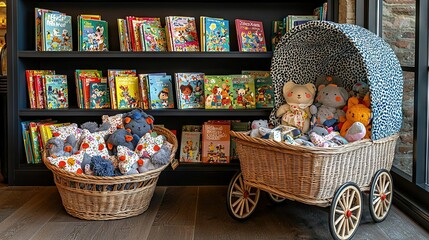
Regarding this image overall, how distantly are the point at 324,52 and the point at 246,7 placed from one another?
884 mm

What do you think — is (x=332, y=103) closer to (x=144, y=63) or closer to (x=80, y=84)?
(x=144, y=63)

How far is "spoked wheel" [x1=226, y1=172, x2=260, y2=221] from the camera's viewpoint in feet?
8.51

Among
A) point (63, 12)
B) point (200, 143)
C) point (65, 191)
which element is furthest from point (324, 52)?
point (63, 12)

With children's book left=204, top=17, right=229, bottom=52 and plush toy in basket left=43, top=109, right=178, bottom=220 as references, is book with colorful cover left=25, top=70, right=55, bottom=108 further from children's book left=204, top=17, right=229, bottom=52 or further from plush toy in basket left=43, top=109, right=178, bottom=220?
children's book left=204, top=17, right=229, bottom=52

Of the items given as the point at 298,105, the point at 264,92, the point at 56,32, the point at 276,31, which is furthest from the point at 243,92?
the point at 56,32

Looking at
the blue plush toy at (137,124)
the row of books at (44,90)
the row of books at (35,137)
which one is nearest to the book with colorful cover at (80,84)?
the row of books at (44,90)

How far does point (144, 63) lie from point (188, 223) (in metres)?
1.44

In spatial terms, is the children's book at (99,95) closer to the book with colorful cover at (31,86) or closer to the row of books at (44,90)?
the row of books at (44,90)

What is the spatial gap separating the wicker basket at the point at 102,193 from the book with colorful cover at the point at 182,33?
1002mm

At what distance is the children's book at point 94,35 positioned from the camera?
133 inches

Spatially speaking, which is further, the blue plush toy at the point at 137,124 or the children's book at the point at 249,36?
the children's book at the point at 249,36

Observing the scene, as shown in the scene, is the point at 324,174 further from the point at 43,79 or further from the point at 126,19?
the point at 43,79

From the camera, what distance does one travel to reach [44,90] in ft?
11.0

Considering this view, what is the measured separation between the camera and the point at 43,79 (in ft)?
11.0
